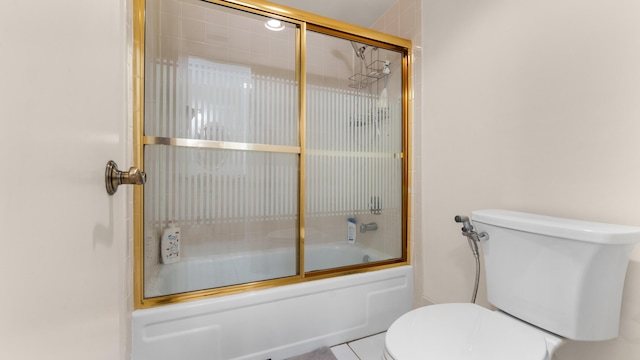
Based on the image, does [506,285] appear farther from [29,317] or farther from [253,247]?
[29,317]

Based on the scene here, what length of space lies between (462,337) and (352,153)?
1.09 meters

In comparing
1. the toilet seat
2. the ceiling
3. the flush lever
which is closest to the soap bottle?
the toilet seat

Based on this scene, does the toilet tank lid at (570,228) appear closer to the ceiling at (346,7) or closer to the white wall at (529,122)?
the white wall at (529,122)

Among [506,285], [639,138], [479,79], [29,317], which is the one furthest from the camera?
[479,79]

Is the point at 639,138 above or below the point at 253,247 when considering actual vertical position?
above

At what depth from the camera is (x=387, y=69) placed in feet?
6.10

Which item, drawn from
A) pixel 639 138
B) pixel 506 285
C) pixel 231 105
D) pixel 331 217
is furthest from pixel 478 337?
pixel 231 105

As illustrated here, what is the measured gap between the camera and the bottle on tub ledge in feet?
4.41

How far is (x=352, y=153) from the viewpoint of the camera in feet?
5.60

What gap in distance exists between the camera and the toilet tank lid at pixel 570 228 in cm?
80

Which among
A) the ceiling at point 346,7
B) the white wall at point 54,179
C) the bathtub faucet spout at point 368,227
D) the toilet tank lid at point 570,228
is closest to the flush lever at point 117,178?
the white wall at point 54,179

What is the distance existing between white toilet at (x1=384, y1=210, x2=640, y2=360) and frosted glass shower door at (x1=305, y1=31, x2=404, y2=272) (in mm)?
752

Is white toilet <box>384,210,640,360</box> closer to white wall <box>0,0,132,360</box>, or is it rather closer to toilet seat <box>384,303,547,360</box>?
toilet seat <box>384,303,547,360</box>

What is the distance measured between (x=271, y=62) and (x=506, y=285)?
1523mm
